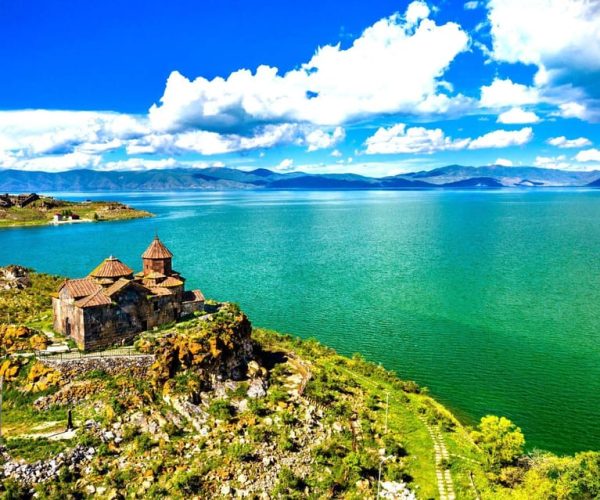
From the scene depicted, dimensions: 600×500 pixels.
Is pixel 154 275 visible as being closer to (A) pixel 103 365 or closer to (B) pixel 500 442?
(A) pixel 103 365

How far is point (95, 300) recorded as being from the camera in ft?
117

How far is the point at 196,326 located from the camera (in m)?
38.9

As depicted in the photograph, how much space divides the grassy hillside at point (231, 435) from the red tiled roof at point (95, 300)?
419 centimetres

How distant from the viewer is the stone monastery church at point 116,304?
116 ft

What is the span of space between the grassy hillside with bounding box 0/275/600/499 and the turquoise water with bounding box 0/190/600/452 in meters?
6.49

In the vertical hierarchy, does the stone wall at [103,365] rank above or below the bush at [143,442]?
above

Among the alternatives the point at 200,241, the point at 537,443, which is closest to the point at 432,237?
the point at 200,241

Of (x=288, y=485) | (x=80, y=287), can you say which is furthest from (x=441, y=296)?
(x=80, y=287)

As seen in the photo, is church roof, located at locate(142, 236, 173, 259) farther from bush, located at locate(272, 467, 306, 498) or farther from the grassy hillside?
bush, located at locate(272, 467, 306, 498)

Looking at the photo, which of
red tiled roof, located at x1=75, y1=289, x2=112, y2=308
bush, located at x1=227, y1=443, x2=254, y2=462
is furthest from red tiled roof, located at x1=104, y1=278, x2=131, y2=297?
bush, located at x1=227, y1=443, x2=254, y2=462

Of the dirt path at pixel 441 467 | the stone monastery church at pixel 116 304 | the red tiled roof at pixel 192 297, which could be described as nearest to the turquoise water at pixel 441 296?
the dirt path at pixel 441 467

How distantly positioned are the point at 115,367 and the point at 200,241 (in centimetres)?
9384

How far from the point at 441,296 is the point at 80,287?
46509 mm

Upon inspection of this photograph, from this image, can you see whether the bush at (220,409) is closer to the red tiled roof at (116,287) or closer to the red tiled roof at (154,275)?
the red tiled roof at (116,287)
